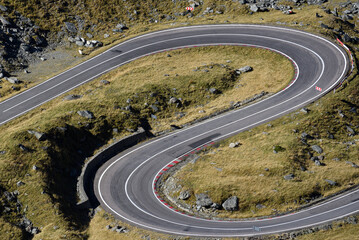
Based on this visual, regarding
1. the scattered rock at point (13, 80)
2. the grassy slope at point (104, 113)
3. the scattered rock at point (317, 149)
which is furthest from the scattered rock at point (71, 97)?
the scattered rock at point (317, 149)

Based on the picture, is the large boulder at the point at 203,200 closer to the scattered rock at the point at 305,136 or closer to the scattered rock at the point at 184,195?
the scattered rock at the point at 184,195

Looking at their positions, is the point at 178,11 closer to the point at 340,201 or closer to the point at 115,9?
the point at 115,9

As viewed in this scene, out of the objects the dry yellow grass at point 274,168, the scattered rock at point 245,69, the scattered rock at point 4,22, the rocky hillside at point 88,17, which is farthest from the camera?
the scattered rock at point 4,22

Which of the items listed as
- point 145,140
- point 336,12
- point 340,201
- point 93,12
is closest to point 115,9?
point 93,12

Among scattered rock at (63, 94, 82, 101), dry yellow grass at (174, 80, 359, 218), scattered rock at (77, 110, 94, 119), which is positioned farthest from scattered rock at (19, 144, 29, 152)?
dry yellow grass at (174, 80, 359, 218)

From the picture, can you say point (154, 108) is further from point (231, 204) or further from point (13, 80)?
point (13, 80)

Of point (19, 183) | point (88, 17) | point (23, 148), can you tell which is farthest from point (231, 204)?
point (88, 17)
